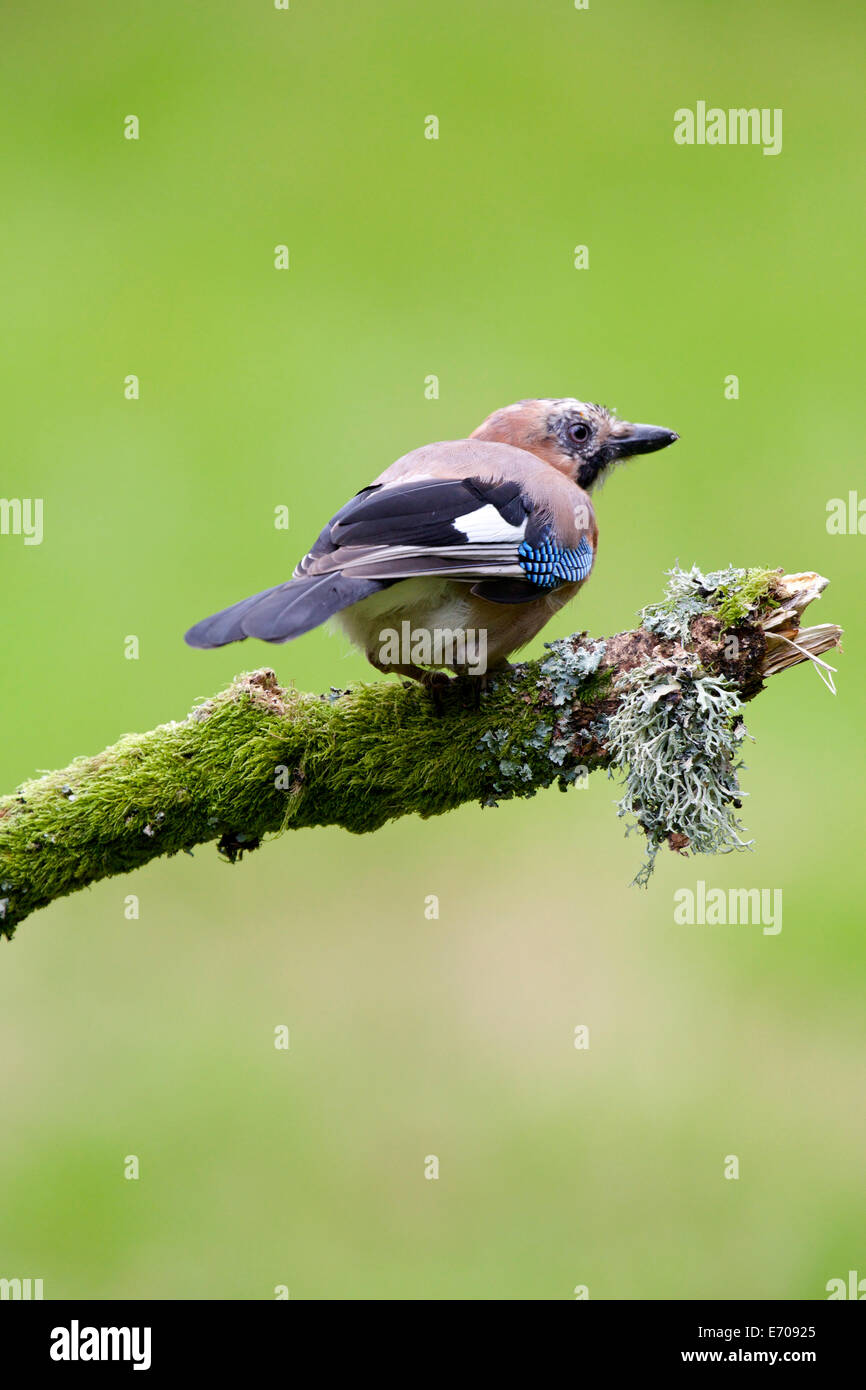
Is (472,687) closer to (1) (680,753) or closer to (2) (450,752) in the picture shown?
(2) (450,752)

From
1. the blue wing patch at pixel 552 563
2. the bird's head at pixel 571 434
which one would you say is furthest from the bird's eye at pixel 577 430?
the blue wing patch at pixel 552 563

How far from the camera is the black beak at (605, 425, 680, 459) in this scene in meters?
4.64

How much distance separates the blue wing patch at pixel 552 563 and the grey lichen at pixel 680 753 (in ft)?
1.58

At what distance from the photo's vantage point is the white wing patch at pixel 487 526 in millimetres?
3848

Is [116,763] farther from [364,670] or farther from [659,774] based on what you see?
[364,670]

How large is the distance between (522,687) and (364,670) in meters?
4.38

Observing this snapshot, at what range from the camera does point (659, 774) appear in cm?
358

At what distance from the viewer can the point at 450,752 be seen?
376cm

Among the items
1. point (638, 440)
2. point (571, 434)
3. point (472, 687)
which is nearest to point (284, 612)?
point (472, 687)

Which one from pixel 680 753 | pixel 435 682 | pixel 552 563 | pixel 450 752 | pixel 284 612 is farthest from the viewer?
pixel 552 563

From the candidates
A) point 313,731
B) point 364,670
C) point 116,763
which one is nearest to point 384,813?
point 313,731

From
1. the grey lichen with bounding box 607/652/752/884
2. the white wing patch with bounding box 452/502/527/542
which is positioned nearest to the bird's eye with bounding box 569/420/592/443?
the white wing patch with bounding box 452/502/527/542

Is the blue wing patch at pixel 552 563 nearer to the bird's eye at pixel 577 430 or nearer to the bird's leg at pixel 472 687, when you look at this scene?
the bird's leg at pixel 472 687

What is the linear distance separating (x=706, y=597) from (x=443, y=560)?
2.16 feet
